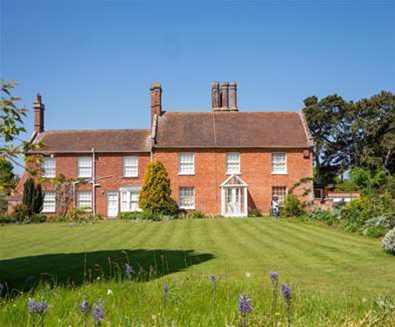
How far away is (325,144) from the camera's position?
55.8 metres

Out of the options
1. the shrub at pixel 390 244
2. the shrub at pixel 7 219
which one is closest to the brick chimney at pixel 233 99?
the shrub at pixel 7 219

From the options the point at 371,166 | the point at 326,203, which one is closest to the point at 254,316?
the point at 326,203

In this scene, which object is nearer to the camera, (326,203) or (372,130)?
(326,203)

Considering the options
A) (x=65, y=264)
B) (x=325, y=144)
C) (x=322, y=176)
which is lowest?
(x=65, y=264)

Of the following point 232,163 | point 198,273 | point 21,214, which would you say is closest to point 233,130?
point 232,163

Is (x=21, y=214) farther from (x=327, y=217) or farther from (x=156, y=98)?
(x=327, y=217)

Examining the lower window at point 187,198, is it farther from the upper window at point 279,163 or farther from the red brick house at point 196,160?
the upper window at point 279,163

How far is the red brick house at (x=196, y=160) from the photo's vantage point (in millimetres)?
36625

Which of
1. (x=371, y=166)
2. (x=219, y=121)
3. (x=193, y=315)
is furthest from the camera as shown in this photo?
(x=371, y=166)

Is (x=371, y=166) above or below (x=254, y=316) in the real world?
above

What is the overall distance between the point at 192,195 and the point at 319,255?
23510 mm

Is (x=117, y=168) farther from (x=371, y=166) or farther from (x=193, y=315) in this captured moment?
(x=193, y=315)

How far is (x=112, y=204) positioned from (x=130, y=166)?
3.22m

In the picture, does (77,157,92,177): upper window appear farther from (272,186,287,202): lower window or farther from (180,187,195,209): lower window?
(272,186,287,202): lower window
